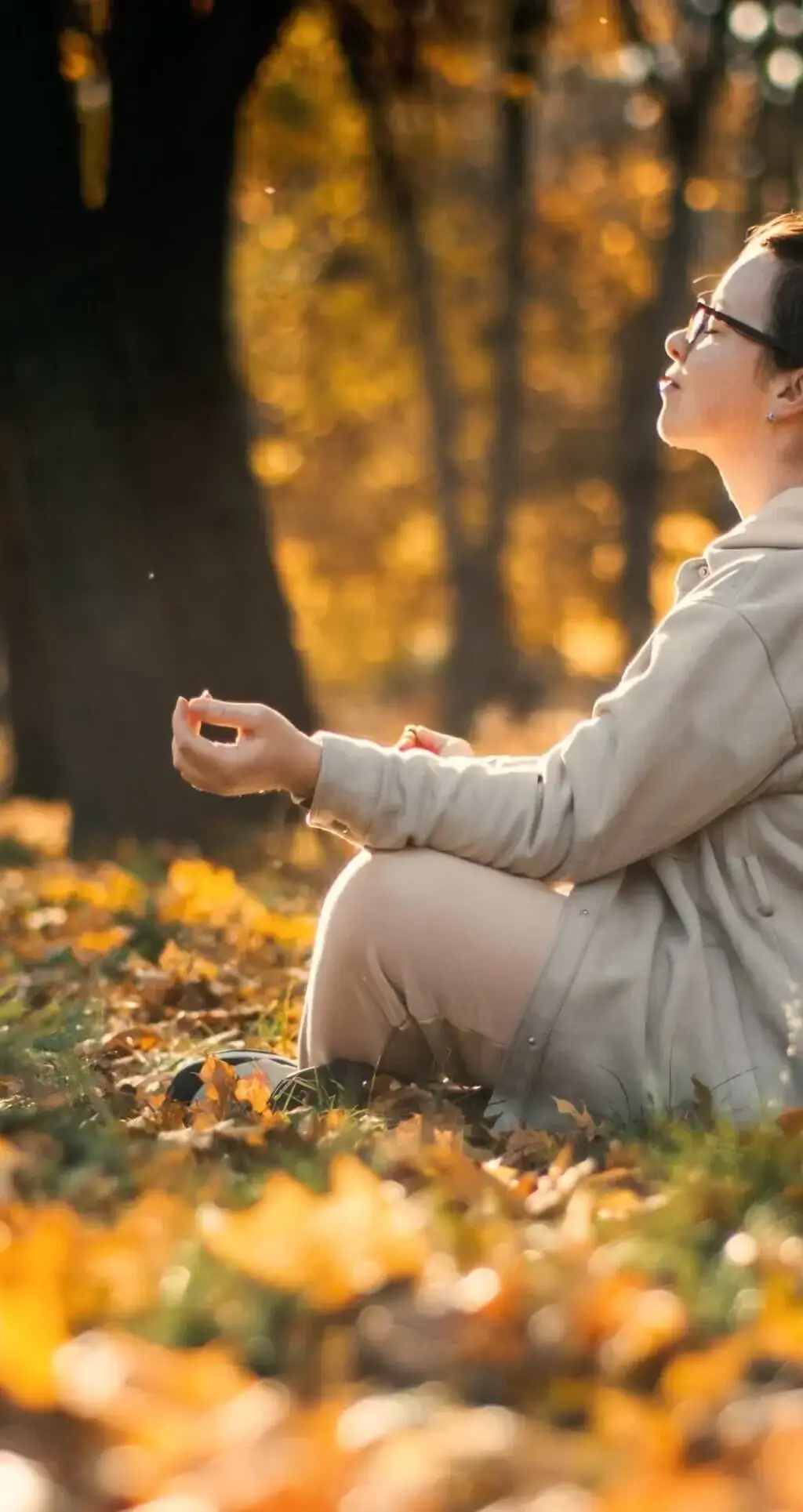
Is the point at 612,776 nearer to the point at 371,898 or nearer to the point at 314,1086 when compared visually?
the point at 371,898

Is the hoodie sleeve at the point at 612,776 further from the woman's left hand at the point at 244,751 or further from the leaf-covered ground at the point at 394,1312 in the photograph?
the leaf-covered ground at the point at 394,1312

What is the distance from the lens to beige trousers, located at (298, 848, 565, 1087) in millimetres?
2801

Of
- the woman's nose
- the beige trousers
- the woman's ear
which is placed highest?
the woman's nose

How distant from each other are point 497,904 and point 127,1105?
76 cm

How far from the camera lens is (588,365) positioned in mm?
18125

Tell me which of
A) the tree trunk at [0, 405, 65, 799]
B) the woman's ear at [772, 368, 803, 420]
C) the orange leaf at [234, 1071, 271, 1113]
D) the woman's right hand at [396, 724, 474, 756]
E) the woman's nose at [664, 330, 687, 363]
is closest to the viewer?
the orange leaf at [234, 1071, 271, 1113]

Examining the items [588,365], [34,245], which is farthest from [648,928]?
[588,365]

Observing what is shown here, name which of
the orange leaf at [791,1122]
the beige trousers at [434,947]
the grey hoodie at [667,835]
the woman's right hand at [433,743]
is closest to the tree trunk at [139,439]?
the woman's right hand at [433,743]

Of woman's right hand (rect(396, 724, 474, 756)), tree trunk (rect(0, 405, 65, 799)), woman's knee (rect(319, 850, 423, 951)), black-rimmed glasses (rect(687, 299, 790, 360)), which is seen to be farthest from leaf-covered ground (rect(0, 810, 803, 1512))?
tree trunk (rect(0, 405, 65, 799))

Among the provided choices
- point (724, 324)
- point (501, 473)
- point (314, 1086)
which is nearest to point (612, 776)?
point (314, 1086)

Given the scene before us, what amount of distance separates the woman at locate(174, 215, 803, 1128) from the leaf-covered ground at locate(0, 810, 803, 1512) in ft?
0.48

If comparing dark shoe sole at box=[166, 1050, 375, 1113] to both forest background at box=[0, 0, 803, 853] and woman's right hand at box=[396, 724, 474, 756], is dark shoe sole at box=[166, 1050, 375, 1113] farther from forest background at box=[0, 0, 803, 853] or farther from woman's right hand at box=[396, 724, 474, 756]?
forest background at box=[0, 0, 803, 853]

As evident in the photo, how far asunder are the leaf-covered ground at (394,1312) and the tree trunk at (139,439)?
4317 mm

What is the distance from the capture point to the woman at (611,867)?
274 centimetres
